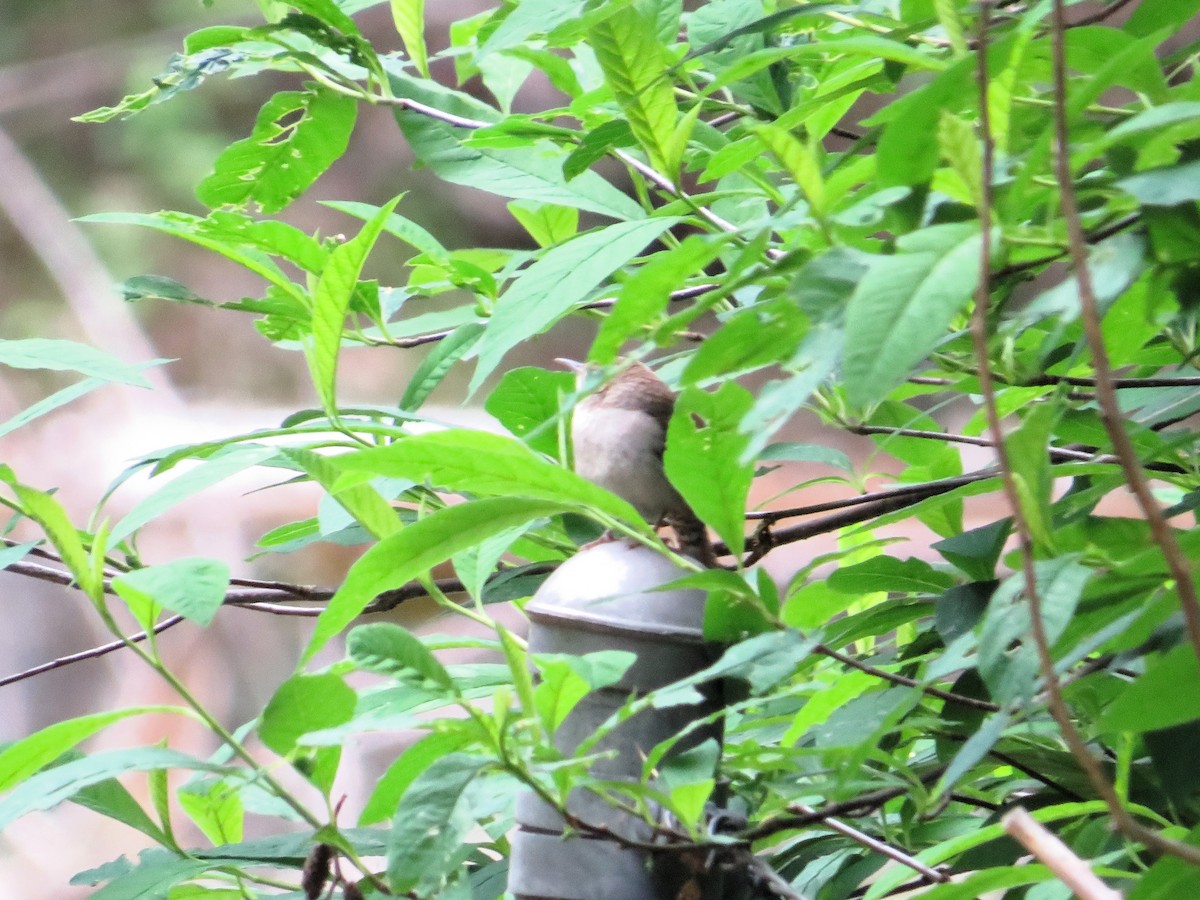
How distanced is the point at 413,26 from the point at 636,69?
0.90ft

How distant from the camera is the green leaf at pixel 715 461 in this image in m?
0.43

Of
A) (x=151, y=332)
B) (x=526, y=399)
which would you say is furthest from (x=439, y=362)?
(x=151, y=332)

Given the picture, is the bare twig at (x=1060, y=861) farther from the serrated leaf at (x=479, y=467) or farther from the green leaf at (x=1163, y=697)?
the serrated leaf at (x=479, y=467)

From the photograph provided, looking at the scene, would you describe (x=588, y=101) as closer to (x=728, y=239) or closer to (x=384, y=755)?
(x=728, y=239)

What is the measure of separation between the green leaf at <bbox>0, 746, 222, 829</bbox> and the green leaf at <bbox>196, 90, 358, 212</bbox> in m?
0.37

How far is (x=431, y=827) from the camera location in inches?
14.1

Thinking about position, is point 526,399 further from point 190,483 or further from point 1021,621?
point 1021,621

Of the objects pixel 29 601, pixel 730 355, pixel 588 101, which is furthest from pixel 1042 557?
pixel 29 601

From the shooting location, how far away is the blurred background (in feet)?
11.1

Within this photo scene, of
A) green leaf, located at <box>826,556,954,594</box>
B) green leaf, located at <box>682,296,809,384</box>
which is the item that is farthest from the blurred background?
green leaf, located at <box>682,296,809,384</box>

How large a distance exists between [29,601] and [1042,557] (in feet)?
Result: 12.3

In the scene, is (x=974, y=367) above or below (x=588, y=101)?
below

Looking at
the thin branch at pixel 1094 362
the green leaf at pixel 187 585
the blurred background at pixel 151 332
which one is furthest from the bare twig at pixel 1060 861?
the blurred background at pixel 151 332

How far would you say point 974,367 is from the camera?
0.56 metres
